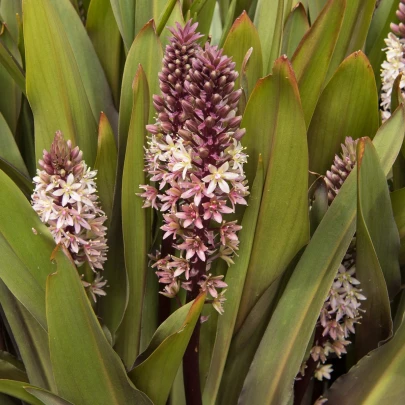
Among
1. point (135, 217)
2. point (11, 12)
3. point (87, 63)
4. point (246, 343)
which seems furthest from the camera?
point (11, 12)

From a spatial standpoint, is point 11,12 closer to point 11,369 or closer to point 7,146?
point 7,146

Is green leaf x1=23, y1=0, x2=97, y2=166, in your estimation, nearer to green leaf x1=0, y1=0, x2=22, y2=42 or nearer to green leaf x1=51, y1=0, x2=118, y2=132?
green leaf x1=51, y1=0, x2=118, y2=132

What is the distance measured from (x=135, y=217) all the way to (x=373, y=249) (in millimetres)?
461

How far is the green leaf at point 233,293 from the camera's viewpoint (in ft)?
3.60

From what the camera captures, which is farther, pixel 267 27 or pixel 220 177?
pixel 267 27

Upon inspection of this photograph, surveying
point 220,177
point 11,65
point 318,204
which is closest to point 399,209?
point 318,204

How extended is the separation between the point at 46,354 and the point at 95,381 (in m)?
0.29

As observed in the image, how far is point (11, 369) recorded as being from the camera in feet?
4.15

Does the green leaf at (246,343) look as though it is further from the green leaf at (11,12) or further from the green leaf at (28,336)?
the green leaf at (11,12)

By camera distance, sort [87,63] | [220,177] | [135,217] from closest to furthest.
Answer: [220,177] → [135,217] → [87,63]

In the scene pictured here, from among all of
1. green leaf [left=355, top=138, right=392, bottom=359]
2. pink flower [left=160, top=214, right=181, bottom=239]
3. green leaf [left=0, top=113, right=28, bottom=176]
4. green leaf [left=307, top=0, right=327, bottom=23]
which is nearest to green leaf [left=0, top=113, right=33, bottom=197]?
green leaf [left=0, top=113, right=28, bottom=176]

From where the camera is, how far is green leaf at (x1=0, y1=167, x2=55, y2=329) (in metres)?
1.06

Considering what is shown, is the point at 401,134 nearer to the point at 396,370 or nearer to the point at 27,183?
the point at 396,370

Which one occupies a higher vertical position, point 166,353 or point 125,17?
point 125,17
